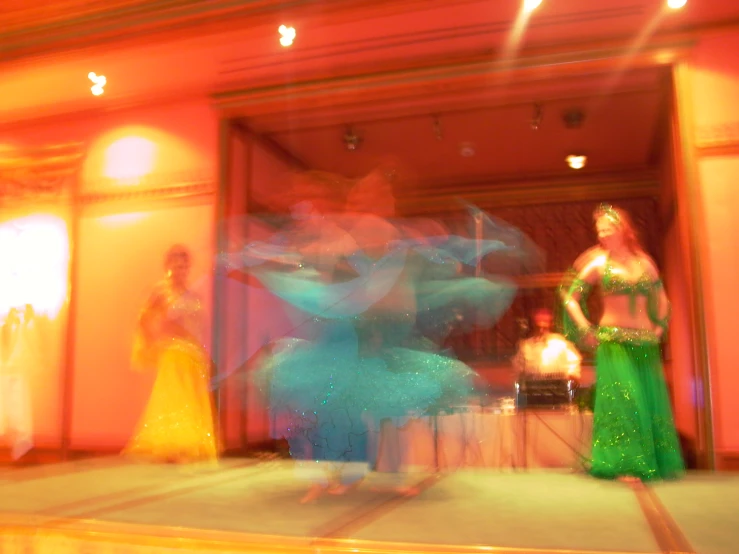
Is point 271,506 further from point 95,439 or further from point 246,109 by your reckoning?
point 246,109

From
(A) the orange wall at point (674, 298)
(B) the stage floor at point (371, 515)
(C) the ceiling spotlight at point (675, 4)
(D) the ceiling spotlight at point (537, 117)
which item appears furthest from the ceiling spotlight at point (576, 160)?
(B) the stage floor at point (371, 515)

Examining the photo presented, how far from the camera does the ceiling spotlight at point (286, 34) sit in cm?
480

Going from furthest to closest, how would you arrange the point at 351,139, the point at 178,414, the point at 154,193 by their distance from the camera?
the point at 351,139 < the point at 154,193 < the point at 178,414

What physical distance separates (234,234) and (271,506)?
114 inches

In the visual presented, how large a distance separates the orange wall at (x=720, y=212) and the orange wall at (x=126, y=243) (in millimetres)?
3586

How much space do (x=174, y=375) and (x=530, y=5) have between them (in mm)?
3434

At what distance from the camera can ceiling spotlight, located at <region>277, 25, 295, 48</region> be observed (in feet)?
15.8

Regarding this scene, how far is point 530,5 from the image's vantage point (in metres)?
4.37

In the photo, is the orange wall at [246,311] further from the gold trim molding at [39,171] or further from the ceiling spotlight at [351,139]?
the gold trim molding at [39,171]

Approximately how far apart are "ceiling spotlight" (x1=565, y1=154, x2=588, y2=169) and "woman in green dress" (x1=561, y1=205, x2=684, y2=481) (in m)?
3.67

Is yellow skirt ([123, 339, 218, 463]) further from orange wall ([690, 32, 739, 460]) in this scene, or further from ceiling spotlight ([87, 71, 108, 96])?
orange wall ([690, 32, 739, 460])

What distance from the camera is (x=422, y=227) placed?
3117mm

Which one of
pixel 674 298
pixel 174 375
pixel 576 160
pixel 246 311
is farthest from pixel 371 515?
pixel 576 160

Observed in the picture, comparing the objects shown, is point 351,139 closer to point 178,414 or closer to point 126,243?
point 126,243
